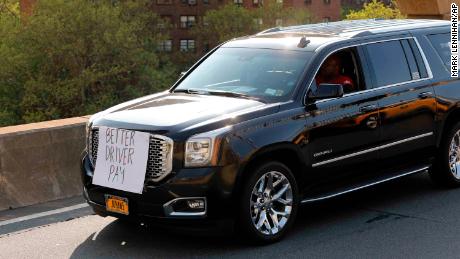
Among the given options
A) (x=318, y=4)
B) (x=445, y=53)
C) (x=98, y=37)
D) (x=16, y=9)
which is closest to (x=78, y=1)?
(x=98, y=37)

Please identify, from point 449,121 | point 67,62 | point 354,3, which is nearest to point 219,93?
point 449,121

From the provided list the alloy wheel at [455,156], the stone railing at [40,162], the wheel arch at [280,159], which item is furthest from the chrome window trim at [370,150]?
the stone railing at [40,162]

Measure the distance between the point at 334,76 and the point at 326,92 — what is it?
0.63m

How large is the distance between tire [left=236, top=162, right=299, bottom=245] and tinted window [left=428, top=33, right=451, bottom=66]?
8.94ft

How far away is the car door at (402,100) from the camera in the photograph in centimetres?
707

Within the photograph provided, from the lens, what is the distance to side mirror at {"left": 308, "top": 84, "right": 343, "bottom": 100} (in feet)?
20.8

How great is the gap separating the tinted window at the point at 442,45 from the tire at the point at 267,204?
2725 mm

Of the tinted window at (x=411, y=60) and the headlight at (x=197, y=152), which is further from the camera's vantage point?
the tinted window at (x=411, y=60)

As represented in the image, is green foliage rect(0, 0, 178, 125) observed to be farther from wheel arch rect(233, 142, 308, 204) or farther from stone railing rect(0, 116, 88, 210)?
wheel arch rect(233, 142, 308, 204)

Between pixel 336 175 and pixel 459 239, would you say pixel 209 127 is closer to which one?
pixel 336 175

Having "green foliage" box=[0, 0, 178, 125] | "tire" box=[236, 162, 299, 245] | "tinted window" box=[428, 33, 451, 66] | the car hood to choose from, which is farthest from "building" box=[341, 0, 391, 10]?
"tire" box=[236, 162, 299, 245]

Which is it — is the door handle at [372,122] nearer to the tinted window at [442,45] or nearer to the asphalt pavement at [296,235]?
the asphalt pavement at [296,235]

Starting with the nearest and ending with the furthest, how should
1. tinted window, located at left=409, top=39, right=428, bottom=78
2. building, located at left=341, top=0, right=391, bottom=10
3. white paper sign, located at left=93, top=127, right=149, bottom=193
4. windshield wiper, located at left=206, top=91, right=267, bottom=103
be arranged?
white paper sign, located at left=93, top=127, right=149, bottom=193, windshield wiper, located at left=206, top=91, right=267, bottom=103, tinted window, located at left=409, top=39, right=428, bottom=78, building, located at left=341, top=0, right=391, bottom=10

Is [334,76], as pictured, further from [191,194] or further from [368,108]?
[191,194]
